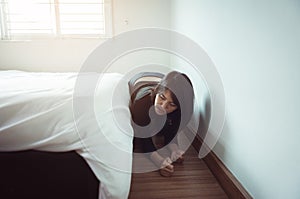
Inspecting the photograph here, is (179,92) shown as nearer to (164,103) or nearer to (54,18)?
(164,103)

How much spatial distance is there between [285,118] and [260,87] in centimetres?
21

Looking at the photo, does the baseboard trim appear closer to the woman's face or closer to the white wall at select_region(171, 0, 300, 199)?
the white wall at select_region(171, 0, 300, 199)

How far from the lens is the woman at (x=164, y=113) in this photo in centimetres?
159

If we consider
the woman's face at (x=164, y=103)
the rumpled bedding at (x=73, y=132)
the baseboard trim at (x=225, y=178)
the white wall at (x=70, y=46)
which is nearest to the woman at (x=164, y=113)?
the woman's face at (x=164, y=103)

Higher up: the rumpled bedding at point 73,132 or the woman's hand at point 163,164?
the rumpled bedding at point 73,132

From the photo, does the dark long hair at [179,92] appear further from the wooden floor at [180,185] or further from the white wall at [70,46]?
the white wall at [70,46]

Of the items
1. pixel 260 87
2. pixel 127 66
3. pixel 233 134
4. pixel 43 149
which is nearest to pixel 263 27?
pixel 260 87

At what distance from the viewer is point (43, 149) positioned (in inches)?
41.4

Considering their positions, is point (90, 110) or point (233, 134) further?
point (233, 134)

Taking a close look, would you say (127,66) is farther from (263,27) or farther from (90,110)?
(263,27)

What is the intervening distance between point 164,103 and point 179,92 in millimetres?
126

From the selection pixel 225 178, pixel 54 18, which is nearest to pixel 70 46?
pixel 54 18

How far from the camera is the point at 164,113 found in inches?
64.6

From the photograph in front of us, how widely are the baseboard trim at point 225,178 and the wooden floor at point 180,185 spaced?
0.03 m
